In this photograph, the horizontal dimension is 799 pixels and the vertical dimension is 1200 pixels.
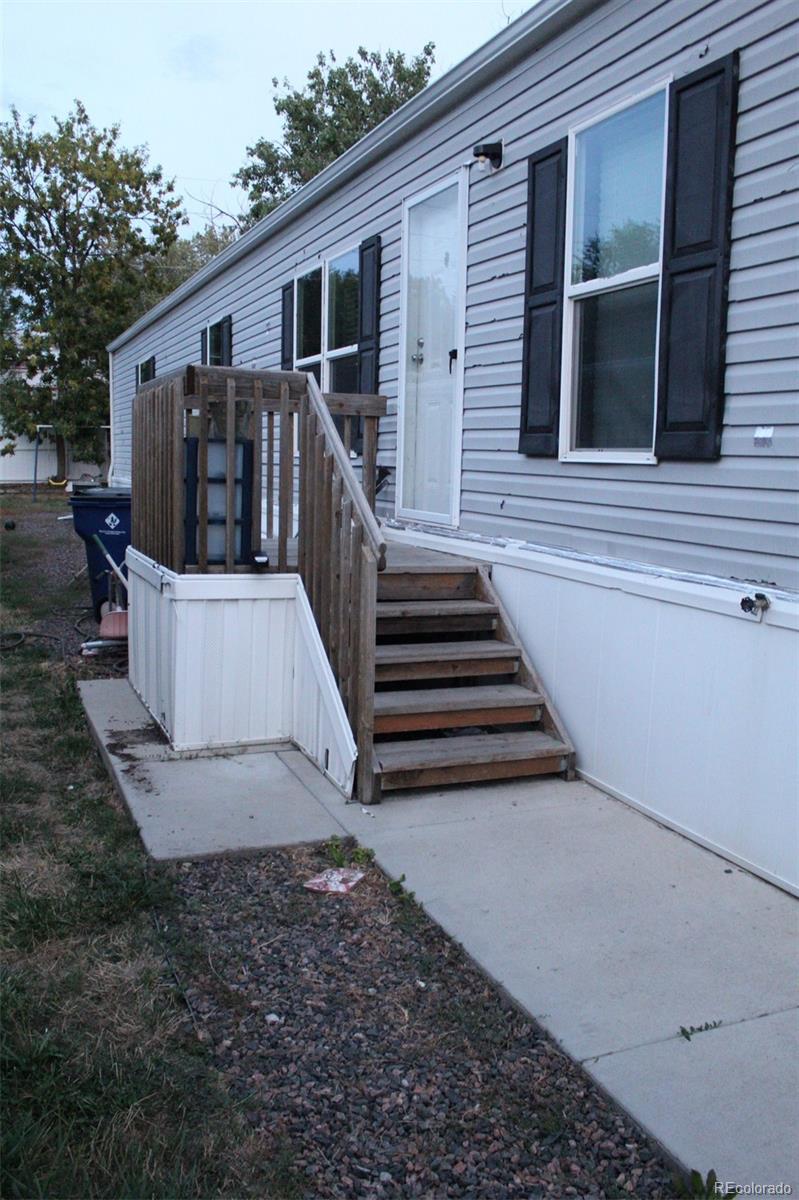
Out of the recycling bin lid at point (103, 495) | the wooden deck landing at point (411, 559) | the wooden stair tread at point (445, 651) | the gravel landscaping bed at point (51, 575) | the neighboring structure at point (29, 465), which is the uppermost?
the neighboring structure at point (29, 465)

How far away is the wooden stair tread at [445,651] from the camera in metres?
4.75

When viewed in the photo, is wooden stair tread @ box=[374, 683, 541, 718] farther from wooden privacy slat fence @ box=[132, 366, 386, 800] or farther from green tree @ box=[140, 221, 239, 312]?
green tree @ box=[140, 221, 239, 312]

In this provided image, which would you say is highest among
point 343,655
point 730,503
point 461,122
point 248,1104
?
point 461,122

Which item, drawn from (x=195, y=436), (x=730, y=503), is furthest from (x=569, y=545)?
(x=195, y=436)

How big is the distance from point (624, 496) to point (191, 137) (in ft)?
93.3

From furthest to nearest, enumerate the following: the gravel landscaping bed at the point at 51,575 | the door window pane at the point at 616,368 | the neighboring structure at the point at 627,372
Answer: the gravel landscaping bed at the point at 51,575
the door window pane at the point at 616,368
the neighboring structure at the point at 627,372

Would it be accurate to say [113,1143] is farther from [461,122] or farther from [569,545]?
[461,122]

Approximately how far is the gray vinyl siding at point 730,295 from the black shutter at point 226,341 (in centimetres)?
374

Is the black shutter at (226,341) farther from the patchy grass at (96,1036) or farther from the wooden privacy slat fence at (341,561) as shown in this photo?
the patchy grass at (96,1036)

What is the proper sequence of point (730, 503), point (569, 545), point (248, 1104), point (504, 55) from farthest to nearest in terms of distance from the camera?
point (504, 55) → point (569, 545) → point (730, 503) → point (248, 1104)

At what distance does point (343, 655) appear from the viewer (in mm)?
4469

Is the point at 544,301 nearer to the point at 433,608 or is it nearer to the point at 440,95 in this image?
the point at 433,608

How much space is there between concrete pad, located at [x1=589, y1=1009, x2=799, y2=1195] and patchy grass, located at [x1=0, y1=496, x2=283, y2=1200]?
0.82 meters

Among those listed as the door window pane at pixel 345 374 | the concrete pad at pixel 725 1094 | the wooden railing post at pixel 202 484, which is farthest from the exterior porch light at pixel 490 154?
the concrete pad at pixel 725 1094
